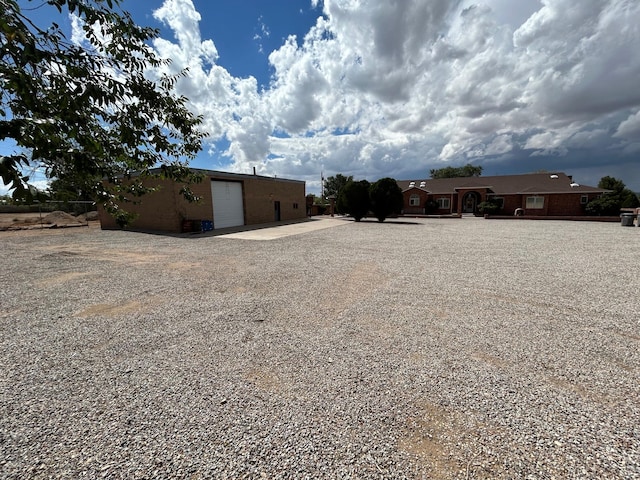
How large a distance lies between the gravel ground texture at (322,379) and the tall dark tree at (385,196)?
58.1ft

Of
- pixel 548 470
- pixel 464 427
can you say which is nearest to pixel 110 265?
pixel 464 427

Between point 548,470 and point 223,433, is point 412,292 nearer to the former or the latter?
point 548,470

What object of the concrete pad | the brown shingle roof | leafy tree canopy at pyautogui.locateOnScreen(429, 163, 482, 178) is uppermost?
leafy tree canopy at pyautogui.locateOnScreen(429, 163, 482, 178)

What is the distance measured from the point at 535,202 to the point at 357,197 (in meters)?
19.9

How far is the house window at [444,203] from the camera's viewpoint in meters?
33.9

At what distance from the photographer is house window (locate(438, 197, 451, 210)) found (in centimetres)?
3391

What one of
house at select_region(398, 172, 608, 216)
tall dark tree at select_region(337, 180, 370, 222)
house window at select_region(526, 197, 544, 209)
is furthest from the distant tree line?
tall dark tree at select_region(337, 180, 370, 222)

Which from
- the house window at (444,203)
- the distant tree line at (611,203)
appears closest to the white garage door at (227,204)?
the house window at (444,203)

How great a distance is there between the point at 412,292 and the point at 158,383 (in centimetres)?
448

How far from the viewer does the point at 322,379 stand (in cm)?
284

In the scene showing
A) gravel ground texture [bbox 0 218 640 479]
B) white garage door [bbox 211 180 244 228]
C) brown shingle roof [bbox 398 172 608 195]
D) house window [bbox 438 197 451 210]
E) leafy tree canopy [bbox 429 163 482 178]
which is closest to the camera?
gravel ground texture [bbox 0 218 640 479]

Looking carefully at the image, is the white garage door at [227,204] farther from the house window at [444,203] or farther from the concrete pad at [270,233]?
the house window at [444,203]

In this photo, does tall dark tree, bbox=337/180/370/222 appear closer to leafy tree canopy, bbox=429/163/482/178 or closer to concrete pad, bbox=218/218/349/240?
concrete pad, bbox=218/218/349/240

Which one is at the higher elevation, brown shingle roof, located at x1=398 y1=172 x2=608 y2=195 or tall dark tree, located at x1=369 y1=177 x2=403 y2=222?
Result: brown shingle roof, located at x1=398 y1=172 x2=608 y2=195
